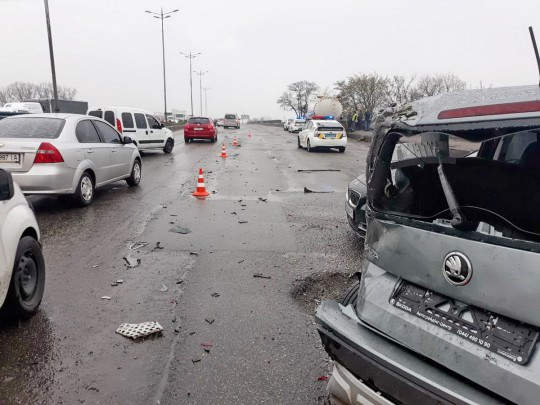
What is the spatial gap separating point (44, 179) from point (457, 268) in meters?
6.99

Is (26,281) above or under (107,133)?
under

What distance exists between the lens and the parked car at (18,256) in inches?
124

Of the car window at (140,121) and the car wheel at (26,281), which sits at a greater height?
the car window at (140,121)

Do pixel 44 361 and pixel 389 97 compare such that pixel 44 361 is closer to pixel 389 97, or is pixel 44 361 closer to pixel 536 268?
pixel 536 268

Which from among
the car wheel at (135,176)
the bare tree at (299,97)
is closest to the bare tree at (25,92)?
the bare tree at (299,97)

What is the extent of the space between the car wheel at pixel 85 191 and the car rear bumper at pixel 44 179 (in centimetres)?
36

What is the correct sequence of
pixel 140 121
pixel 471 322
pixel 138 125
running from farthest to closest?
pixel 140 121, pixel 138 125, pixel 471 322

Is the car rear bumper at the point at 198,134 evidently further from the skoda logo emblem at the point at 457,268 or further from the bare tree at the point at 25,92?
the bare tree at the point at 25,92

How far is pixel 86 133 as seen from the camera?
26.8 ft

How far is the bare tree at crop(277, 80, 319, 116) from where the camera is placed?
9738cm

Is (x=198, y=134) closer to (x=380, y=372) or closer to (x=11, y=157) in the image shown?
(x=11, y=157)

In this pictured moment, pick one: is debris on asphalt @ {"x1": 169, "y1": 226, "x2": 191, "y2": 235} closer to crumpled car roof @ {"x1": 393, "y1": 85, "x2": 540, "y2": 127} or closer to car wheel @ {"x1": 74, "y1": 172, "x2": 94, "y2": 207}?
car wheel @ {"x1": 74, "y1": 172, "x2": 94, "y2": 207}

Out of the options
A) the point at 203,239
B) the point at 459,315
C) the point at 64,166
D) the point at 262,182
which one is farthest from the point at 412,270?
the point at 262,182

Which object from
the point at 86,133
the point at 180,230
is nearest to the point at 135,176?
the point at 86,133
